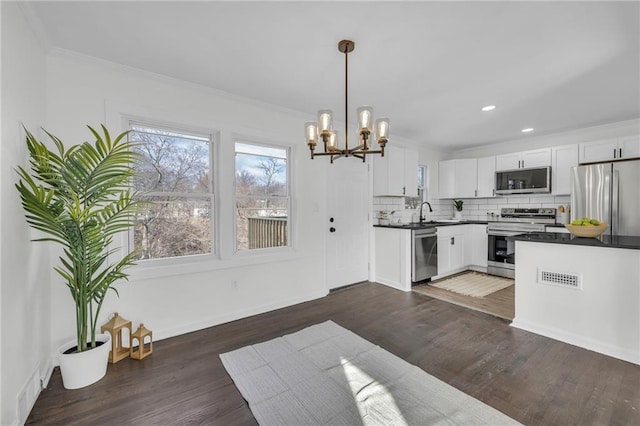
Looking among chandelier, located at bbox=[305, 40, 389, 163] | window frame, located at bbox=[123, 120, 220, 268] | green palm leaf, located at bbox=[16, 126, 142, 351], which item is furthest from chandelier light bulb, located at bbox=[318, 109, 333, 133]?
window frame, located at bbox=[123, 120, 220, 268]

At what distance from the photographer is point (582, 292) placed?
246 centimetres

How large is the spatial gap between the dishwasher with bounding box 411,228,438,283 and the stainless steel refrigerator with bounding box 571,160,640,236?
1999mm

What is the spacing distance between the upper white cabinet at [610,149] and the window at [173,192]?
5433mm

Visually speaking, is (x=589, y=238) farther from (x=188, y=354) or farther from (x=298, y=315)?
(x=188, y=354)

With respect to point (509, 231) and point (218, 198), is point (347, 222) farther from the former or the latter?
point (509, 231)

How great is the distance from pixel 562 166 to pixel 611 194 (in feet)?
3.16

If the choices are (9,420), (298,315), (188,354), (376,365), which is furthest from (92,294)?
(376,365)

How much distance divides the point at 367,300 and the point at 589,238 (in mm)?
2423

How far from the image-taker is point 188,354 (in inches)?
91.5

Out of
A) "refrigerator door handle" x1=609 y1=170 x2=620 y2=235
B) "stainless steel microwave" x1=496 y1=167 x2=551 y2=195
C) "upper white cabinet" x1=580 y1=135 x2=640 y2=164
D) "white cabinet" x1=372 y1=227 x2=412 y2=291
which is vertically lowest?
"white cabinet" x1=372 y1=227 x2=412 y2=291

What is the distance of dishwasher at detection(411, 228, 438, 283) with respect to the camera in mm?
4102

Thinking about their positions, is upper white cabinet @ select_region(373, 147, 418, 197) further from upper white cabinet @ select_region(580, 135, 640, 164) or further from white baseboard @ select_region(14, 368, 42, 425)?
white baseboard @ select_region(14, 368, 42, 425)

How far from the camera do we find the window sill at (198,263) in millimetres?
2523

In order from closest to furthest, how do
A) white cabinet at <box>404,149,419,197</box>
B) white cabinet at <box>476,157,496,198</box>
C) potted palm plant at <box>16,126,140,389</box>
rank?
potted palm plant at <box>16,126,140,389</box> < white cabinet at <box>404,149,419,197</box> < white cabinet at <box>476,157,496,198</box>
